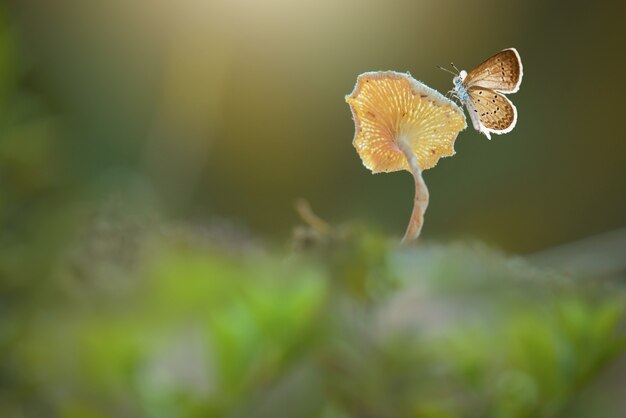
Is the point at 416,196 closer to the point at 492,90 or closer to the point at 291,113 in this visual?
the point at 492,90

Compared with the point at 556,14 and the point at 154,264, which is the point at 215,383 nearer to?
the point at 154,264

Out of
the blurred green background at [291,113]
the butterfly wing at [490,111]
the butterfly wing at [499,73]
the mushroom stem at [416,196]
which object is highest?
the blurred green background at [291,113]

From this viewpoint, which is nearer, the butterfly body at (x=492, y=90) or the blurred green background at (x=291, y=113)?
the butterfly body at (x=492, y=90)

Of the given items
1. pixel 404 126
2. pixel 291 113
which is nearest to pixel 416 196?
pixel 404 126

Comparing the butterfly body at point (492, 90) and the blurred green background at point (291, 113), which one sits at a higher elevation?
the blurred green background at point (291, 113)

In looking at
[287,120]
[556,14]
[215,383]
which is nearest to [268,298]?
[215,383]
